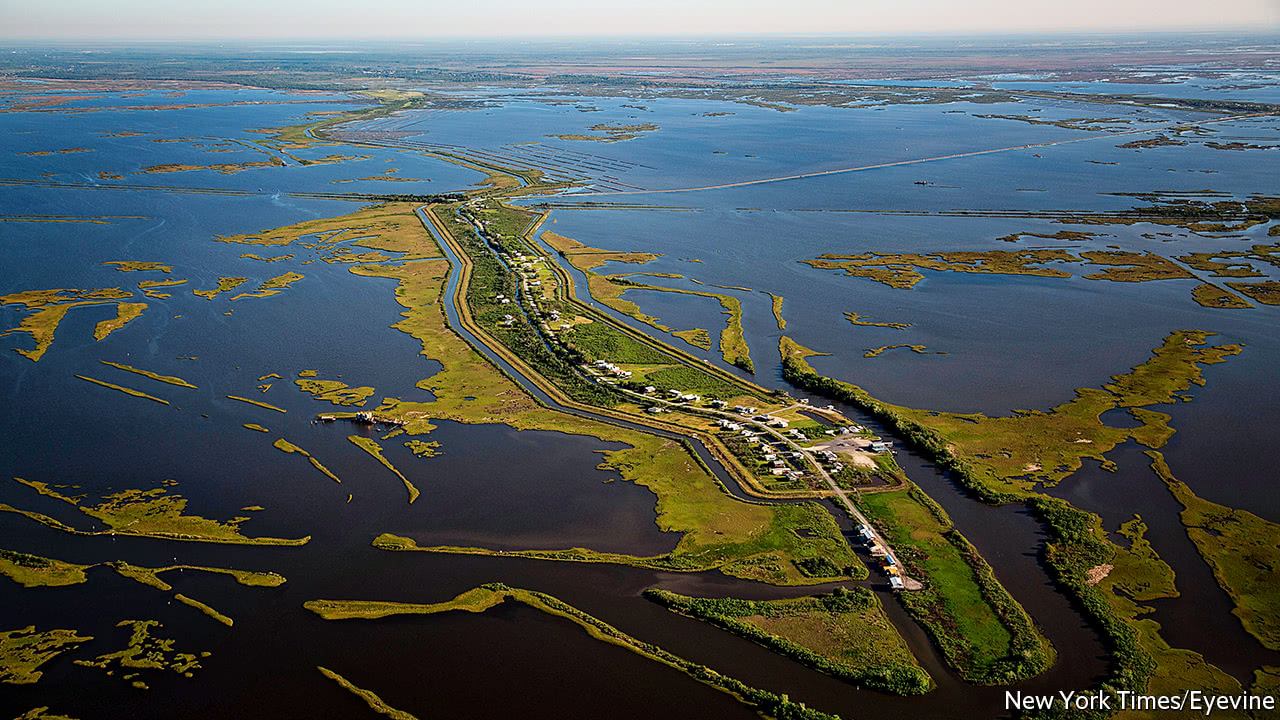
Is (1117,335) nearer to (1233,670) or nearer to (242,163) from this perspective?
(1233,670)

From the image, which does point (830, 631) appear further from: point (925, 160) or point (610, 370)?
point (925, 160)


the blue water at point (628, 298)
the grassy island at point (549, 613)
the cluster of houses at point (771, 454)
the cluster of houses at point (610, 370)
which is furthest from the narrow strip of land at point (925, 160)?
the grassy island at point (549, 613)

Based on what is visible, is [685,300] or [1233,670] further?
[685,300]

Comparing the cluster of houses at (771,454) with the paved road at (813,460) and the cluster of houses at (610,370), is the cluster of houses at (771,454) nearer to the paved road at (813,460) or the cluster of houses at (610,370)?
the paved road at (813,460)

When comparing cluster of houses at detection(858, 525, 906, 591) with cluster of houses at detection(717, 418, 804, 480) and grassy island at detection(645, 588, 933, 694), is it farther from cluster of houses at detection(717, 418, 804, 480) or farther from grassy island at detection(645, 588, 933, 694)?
cluster of houses at detection(717, 418, 804, 480)

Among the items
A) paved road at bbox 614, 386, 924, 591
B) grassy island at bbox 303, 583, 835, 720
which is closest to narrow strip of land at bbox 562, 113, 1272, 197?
paved road at bbox 614, 386, 924, 591

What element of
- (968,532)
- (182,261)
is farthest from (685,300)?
(182,261)

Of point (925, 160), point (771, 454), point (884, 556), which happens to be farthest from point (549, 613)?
point (925, 160)

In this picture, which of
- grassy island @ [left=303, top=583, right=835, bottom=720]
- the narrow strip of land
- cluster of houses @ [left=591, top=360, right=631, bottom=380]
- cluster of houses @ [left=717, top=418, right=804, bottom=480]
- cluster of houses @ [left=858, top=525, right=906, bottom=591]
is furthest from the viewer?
the narrow strip of land

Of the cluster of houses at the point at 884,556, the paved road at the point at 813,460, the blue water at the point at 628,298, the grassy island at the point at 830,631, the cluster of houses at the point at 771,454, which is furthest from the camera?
the cluster of houses at the point at 771,454
